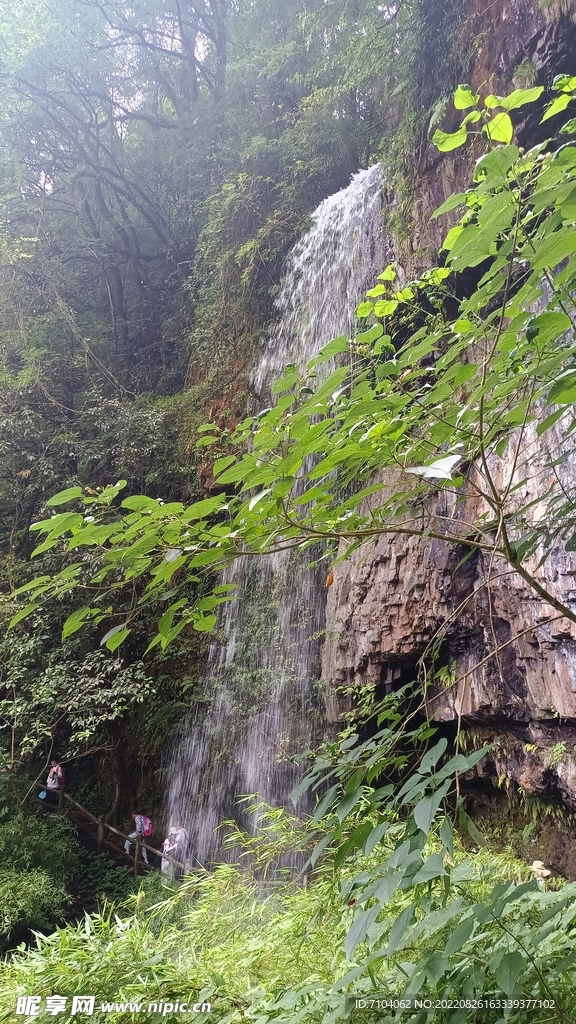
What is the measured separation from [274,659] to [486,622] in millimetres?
2024

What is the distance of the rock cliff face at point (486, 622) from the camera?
124 inches

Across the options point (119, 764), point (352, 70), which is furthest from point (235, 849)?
point (352, 70)

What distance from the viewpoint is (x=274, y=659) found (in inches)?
197

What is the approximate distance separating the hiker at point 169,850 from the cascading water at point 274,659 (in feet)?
0.55

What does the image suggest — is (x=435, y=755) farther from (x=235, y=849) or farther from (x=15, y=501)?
(x=15, y=501)

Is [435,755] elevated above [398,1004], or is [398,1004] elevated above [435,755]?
[435,755]

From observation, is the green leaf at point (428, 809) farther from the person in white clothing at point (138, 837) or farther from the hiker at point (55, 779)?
the hiker at point (55, 779)

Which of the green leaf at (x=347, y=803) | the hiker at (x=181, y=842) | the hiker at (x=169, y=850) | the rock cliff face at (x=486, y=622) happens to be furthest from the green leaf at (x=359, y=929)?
the hiker at (x=181, y=842)

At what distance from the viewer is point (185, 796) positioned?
5016 mm

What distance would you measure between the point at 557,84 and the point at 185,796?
544 centimetres

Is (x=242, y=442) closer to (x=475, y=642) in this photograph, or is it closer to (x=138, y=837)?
(x=475, y=642)

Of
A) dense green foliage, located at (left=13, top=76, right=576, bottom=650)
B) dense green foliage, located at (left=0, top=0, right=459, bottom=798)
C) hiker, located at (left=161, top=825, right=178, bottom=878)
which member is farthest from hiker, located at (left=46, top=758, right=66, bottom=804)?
dense green foliage, located at (left=13, top=76, right=576, bottom=650)

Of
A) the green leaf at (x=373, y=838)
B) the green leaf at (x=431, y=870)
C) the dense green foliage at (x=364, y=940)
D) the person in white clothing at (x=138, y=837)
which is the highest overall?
the green leaf at (x=373, y=838)

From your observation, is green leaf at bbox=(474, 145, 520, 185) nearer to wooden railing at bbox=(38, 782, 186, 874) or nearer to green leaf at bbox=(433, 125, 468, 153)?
green leaf at bbox=(433, 125, 468, 153)
